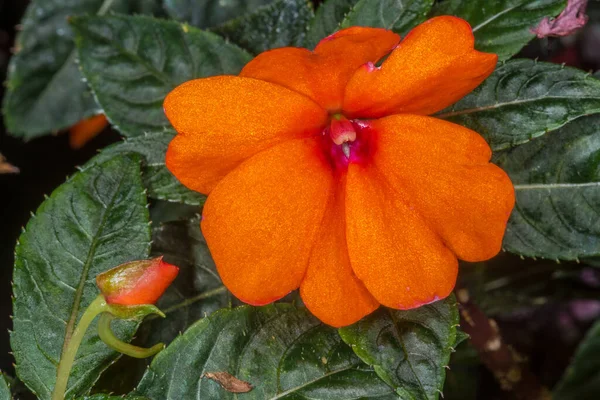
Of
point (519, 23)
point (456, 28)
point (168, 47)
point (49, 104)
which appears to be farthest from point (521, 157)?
point (49, 104)

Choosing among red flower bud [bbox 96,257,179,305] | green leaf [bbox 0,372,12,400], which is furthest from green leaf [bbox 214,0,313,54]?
green leaf [bbox 0,372,12,400]

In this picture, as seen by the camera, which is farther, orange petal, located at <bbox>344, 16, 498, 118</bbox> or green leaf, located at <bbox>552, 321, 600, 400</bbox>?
green leaf, located at <bbox>552, 321, 600, 400</bbox>

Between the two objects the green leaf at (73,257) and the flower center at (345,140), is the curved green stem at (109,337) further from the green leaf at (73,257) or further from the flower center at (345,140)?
the flower center at (345,140)

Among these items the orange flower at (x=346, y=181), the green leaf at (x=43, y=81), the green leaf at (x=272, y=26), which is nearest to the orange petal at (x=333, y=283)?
the orange flower at (x=346, y=181)

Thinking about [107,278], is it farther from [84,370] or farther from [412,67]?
[412,67]

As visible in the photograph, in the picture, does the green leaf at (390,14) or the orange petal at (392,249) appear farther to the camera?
the green leaf at (390,14)

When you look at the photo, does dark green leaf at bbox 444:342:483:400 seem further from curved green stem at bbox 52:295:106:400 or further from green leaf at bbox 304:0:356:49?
curved green stem at bbox 52:295:106:400

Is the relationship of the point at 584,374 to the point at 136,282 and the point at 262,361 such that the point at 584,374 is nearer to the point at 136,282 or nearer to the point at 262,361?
the point at 262,361
